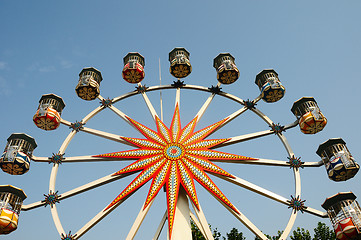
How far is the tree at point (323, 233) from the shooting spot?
70.9 feet

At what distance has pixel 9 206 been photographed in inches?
472

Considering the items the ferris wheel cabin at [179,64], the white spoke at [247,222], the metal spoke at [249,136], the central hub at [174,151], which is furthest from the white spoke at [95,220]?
the ferris wheel cabin at [179,64]

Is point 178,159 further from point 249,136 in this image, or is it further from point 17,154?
point 17,154

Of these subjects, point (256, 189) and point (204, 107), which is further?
point (204, 107)

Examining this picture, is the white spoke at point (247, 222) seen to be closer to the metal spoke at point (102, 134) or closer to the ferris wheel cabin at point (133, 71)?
the metal spoke at point (102, 134)

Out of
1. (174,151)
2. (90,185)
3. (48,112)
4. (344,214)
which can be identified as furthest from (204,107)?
(344,214)

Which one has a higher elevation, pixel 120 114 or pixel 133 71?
pixel 133 71

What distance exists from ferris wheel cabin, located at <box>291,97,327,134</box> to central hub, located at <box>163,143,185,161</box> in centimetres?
553

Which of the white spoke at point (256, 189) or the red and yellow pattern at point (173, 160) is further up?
the red and yellow pattern at point (173, 160)

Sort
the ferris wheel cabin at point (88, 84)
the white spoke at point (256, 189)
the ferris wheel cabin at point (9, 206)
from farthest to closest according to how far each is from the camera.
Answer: the ferris wheel cabin at point (88, 84), the white spoke at point (256, 189), the ferris wheel cabin at point (9, 206)

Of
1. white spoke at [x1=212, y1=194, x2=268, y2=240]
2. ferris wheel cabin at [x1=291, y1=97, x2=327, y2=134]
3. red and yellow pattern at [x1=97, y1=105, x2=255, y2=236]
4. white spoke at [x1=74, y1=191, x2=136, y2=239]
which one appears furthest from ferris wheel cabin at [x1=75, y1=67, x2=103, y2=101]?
ferris wheel cabin at [x1=291, y1=97, x2=327, y2=134]

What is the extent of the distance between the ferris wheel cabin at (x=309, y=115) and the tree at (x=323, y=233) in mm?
10763

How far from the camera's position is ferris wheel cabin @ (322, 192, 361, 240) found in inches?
436

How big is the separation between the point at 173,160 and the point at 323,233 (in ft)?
45.7
